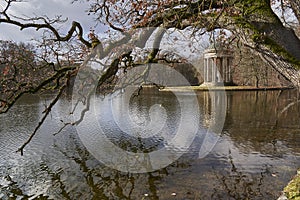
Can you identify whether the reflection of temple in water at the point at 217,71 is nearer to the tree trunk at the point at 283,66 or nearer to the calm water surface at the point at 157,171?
the calm water surface at the point at 157,171

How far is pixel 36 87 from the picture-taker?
4.96m

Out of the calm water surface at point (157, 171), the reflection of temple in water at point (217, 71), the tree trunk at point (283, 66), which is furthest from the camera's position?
the reflection of temple in water at point (217, 71)

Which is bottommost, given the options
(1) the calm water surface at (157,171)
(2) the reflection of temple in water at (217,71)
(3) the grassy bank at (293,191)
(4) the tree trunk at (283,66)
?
(1) the calm water surface at (157,171)

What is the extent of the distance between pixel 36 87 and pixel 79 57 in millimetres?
922

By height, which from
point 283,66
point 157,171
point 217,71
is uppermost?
point 217,71

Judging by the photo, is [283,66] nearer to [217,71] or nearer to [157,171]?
[157,171]

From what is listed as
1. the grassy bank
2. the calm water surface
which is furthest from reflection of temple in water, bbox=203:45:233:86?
the grassy bank

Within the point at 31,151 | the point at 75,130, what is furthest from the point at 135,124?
the point at 31,151

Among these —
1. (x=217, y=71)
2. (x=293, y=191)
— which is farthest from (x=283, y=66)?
(x=217, y=71)

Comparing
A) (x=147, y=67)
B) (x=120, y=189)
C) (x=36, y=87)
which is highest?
(x=147, y=67)

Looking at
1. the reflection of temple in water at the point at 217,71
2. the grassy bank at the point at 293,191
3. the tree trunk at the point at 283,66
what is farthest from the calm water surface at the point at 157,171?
the reflection of temple in water at the point at 217,71

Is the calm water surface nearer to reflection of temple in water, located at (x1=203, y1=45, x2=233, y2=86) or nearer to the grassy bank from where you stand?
the grassy bank

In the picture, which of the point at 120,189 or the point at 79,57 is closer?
the point at 79,57

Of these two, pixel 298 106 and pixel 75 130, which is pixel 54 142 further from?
pixel 298 106
